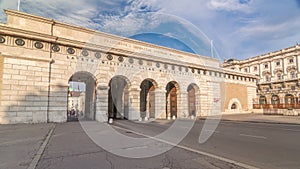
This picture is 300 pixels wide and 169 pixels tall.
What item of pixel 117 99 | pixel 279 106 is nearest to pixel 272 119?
pixel 279 106

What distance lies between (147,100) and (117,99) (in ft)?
14.5

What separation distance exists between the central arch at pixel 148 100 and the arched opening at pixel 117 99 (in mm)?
2971

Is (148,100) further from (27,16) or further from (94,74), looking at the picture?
(27,16)

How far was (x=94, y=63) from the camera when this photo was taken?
812 inches

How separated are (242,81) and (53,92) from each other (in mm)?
33297

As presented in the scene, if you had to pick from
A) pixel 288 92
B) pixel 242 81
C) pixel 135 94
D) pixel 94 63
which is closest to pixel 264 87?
pixel 288 92

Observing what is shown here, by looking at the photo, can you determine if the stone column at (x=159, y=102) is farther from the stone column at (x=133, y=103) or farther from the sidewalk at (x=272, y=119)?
the sidewalk at (x=272, y=119)

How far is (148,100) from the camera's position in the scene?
28797mm

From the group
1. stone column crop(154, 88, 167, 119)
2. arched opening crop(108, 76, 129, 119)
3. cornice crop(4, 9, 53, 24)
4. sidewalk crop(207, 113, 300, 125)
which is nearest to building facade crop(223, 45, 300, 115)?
sidewalk crop(207, 113, 300, 125)

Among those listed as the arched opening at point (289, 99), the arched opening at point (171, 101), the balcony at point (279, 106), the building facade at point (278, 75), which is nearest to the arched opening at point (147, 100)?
the arched opening at point (171, 101)

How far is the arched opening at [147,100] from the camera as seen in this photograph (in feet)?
91.0

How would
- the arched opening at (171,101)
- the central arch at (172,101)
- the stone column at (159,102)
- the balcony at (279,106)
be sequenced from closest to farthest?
the stone column at (159,102), the central arch at (172,101), the arched opening at (171,101), the balcony at (279,106)

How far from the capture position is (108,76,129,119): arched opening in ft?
85.9

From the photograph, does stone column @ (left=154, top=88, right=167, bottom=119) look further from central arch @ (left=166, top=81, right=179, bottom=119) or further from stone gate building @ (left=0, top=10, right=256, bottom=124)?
central arch @ (left=166, top=81, right=179, bottom=119)
